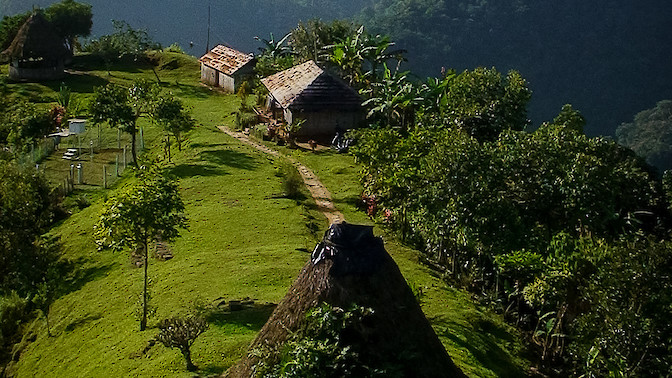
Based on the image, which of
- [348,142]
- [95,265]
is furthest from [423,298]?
[348,142]

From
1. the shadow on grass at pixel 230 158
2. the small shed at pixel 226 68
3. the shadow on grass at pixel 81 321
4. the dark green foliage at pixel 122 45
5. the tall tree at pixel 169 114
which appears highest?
the dark green foliage at pixel 122 45

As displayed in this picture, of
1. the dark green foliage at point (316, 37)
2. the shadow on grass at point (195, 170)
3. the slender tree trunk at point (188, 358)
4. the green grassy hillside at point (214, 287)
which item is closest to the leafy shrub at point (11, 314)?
the green grassy hillside at point (214, 287)

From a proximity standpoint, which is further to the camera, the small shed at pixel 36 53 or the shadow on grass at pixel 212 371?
the small shed at pixel 36 53

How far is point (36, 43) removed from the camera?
183 feet

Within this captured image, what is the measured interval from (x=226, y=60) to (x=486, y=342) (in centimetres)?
4277

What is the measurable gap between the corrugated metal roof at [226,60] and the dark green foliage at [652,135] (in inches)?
1396

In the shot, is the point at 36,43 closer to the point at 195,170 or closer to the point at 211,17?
the point at 195,170

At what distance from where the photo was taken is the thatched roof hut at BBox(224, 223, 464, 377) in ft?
37.7

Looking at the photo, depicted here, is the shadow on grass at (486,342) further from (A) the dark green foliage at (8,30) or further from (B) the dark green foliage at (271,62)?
(A) the dark green foliage at (8,30)

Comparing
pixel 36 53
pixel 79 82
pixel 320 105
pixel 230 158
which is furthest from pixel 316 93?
pixel 36 53

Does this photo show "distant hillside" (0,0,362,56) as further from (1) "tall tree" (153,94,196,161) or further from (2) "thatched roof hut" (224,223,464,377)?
(2) "thatched roof hut" (224,223,464,377)

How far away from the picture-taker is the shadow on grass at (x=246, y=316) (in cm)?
1748

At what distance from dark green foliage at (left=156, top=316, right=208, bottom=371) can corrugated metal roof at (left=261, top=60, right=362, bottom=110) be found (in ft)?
83.9

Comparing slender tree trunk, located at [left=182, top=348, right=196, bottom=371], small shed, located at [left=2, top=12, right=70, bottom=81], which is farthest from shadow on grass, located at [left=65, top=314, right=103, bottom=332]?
small shed, located at [left=2, top=12, right=70, bottom=81]
